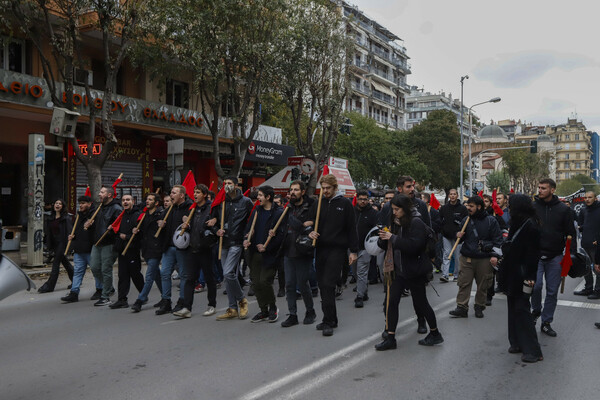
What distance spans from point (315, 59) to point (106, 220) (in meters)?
13.5

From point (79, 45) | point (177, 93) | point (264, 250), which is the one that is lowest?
point (264, 250)

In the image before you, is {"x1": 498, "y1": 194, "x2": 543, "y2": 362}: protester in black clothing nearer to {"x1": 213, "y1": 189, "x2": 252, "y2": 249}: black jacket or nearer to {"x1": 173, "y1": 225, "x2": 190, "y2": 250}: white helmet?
{"x1": 213, "y1": 189, "x2": 252, "y2": 249}: black jacket

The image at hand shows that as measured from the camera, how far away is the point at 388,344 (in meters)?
5.68

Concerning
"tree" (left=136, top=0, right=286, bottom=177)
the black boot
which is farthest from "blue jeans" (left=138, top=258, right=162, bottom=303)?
"tree" (left=136, top=0, right=286, bottom=177)

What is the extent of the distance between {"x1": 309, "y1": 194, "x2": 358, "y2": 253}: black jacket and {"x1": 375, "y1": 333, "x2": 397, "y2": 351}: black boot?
1.19m

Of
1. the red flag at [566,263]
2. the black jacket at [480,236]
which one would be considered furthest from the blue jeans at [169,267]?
the red flag at [566,263]

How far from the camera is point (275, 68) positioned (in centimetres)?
1830

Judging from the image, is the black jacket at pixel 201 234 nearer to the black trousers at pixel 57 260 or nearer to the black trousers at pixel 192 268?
the black trousers at pixel 192 268

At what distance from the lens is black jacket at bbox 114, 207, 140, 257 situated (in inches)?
315

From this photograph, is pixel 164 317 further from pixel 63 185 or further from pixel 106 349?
pixel 63 185

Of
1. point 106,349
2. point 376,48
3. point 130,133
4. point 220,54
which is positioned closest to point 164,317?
point 106,349

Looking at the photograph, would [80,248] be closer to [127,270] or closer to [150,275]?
[127,270]

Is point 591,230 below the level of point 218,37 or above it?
below

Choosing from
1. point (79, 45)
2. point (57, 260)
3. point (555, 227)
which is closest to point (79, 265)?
point (57, 260)
